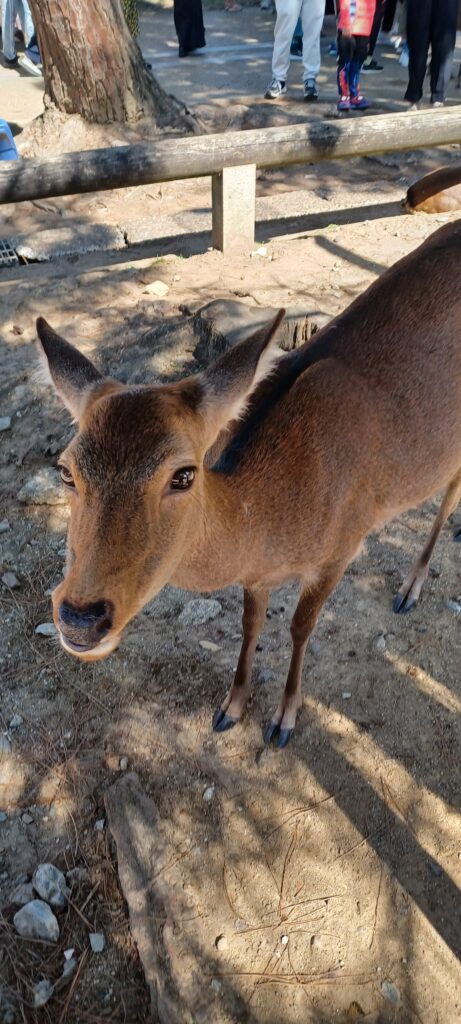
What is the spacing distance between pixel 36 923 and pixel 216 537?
56.6 inches

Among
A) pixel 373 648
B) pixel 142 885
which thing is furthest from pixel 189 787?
pixel 373 648

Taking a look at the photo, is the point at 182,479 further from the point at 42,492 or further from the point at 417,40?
the point at 417,40

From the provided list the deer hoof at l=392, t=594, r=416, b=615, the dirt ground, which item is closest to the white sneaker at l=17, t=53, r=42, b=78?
the dirt ground

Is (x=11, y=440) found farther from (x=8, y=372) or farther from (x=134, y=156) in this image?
(x=134, y=156)

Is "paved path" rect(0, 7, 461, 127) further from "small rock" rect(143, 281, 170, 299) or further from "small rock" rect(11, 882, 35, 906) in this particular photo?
"small rock" rect(11, 882, 35, 906)

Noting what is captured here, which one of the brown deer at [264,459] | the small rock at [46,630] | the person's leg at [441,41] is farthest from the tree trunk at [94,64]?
the small rock at [46,630]

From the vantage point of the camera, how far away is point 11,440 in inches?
180

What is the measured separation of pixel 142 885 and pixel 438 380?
219 cm

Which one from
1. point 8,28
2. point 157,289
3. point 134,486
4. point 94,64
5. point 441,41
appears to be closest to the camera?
point 134,486

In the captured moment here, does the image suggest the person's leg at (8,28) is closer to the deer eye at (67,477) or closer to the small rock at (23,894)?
the deer eye at (67,477)

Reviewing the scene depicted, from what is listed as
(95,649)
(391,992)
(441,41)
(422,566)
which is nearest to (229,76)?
(441,41)

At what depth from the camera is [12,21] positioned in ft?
45.9

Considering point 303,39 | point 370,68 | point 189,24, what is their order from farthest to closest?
point 189,24, point 370,68, point 303,39

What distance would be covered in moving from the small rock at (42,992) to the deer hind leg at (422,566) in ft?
7.12
